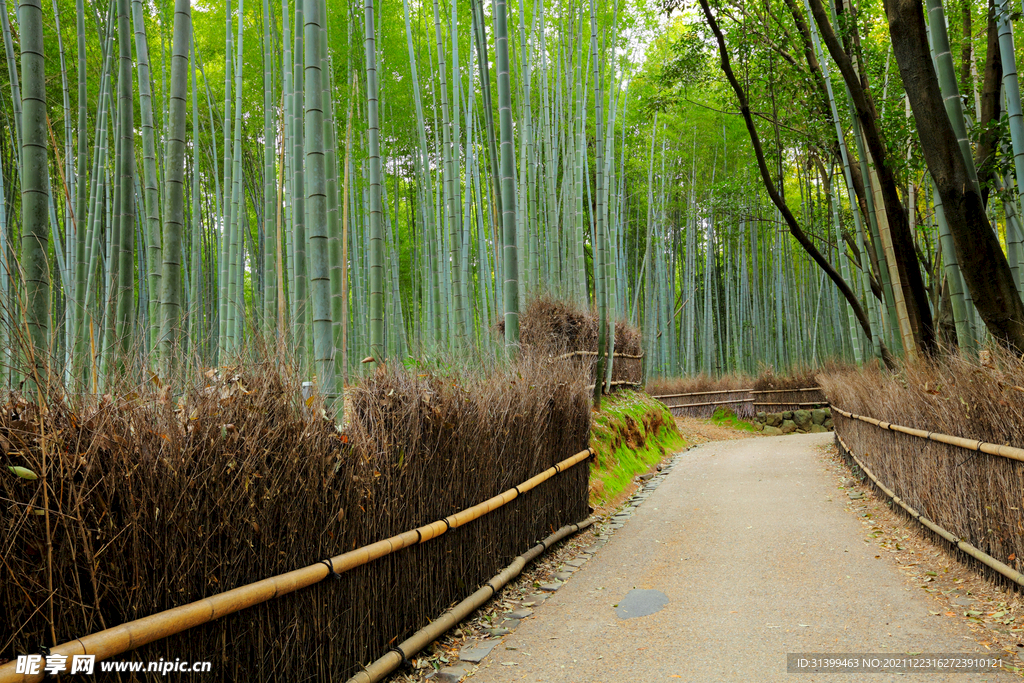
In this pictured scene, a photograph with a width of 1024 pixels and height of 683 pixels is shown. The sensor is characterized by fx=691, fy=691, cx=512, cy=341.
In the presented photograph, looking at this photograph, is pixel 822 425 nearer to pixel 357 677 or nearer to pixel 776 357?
pixel 776 357

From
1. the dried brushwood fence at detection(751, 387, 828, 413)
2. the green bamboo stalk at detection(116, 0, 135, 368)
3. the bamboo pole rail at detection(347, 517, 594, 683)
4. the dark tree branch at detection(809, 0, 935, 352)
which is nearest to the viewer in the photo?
the bamboo pole rail at detection(347, 517, 594, 683)

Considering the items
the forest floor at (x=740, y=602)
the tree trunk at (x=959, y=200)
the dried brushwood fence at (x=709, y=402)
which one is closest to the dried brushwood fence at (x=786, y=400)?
the dried brushwood fence at (x=709, y=402)

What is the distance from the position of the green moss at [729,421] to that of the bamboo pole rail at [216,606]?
9.77 metres

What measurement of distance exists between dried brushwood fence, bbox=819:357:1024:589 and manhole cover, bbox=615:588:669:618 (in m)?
1.26

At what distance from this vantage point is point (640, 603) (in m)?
2.83

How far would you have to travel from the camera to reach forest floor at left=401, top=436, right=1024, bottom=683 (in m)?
2.21

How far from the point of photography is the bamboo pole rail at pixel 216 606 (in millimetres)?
1239

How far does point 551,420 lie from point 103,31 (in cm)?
367

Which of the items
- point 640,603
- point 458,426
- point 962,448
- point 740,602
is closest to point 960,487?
point 962,448

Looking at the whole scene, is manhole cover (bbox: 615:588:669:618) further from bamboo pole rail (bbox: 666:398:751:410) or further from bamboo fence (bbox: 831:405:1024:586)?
bamboo pole rail (bbox: 666:398:751:410)

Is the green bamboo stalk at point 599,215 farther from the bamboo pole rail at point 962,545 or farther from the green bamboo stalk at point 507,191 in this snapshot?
the bamboo pole rail at point 962,545

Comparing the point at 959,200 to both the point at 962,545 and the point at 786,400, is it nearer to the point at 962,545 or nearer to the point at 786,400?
the point at 962,545

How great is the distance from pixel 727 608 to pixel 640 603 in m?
0.35

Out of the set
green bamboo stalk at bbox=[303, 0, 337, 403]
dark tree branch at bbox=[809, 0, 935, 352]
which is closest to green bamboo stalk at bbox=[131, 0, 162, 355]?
green bamboo stalk at bbox=[303, 0, 337, 403]
